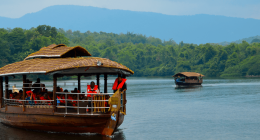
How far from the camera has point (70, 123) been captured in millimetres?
15398

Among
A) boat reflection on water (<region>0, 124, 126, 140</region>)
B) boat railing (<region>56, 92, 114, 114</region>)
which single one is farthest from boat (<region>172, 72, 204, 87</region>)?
boat railing (<region>56, 92, 114, 114</region>)

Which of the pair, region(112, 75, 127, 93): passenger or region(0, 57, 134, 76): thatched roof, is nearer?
region(0, 57, 134, 76): thatched roof

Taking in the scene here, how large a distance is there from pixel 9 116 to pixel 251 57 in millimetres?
111597

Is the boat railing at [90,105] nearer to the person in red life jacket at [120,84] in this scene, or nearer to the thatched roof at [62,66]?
the person in red life jacket at [120,84]

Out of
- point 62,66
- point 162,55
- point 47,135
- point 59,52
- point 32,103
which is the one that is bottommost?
point 47,135

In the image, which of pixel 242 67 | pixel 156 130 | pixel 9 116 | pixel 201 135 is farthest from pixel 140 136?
pixel 242 67

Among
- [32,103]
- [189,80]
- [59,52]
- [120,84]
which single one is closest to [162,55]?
[189,80]

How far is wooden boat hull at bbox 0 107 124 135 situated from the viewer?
1513 cm

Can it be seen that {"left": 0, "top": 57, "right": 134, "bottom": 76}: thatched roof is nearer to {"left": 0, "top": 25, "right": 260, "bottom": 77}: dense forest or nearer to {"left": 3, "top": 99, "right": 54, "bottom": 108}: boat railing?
{"left": 3, "top": 99, "right": 54, "bottom": 108}: boat railing

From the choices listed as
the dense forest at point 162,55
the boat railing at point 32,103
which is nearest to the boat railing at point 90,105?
the boat railing at point 32,103

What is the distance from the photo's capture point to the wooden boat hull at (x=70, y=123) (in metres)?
15.1

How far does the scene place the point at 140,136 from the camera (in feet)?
59.6

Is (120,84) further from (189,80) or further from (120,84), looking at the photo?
(189,80)

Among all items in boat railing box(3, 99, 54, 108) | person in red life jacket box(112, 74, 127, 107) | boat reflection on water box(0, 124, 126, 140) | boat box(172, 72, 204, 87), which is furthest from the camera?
boat box(172, 72, 204, 87)
